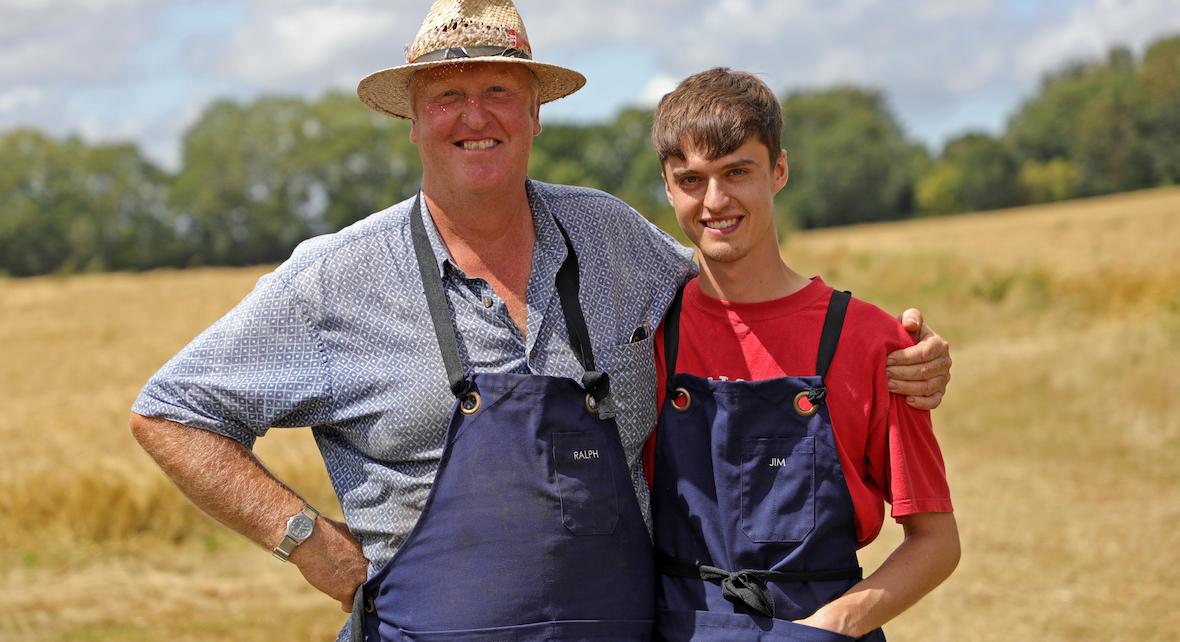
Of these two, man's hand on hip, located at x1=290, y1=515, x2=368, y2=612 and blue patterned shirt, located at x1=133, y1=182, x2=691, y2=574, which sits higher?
blue patterned shirt, located at x1=133, y1=182, x2=691, y2=574

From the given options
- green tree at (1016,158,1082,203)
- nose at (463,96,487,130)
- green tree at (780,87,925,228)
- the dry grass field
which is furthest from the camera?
green tree at (780,87,925,228)

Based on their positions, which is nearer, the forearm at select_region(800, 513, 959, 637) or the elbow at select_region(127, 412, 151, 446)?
the forearm at select_region(800, 513, 959, 637)

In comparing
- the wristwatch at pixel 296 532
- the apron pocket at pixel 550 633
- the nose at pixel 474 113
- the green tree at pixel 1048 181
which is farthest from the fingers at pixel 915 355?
the green tree at pixel 1048 181

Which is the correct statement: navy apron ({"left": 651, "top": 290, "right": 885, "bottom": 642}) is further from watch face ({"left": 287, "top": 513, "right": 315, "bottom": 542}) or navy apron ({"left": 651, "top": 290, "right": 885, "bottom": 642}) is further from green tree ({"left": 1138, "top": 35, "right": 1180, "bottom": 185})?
green tree ({"left": 1138, "top": 35, "right": 1180, "bottom": 185})

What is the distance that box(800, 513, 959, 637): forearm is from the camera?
298 centimetres

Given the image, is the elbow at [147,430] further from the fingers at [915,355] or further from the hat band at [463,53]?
the fingers at [915,355]

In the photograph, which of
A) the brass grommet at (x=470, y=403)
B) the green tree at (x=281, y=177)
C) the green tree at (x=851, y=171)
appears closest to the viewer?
the brass grommet at (x=470, y=403)

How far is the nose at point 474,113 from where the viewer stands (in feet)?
10.8

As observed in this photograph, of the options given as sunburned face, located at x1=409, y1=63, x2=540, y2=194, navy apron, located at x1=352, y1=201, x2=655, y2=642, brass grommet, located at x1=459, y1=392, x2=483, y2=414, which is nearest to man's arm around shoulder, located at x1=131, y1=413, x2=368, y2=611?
navy apron, located at x1=352, y1=201, x2=655, y2=642

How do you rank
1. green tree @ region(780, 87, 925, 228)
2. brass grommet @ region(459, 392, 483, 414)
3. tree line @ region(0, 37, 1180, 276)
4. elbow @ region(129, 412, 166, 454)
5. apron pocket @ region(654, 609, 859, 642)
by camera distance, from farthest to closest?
green tree @ region(780, 87, 925, 228) → tree line @ region(0, 37, 1180, 276) → elbow @ region(129, 412, 166, 454) → brass grommet @ region(459, 392, 483, 414) → apron pocket @ region(654, 609, 859, 642)

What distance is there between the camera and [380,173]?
71.2 meters

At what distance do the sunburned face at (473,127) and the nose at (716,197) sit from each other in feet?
1.69

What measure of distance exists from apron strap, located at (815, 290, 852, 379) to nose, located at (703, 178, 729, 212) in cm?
36

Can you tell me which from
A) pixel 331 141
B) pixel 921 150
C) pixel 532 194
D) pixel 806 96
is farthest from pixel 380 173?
pixel 532 194
